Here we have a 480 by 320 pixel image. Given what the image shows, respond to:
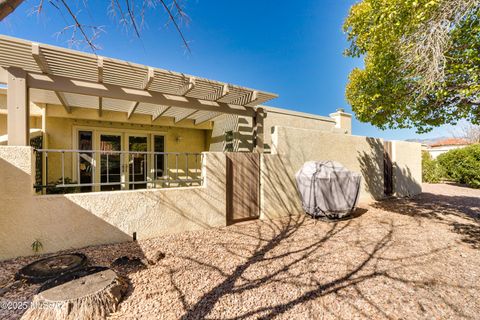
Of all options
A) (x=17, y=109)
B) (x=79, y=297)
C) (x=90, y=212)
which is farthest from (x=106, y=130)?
(x=79, y=297)

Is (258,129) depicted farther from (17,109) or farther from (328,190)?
(17,109)

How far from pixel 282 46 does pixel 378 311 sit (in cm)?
1695

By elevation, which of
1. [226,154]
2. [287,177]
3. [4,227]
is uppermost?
[226,154]

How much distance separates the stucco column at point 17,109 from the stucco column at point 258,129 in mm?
5707

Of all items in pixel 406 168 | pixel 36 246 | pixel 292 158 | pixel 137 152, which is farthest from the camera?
pixel 406 168

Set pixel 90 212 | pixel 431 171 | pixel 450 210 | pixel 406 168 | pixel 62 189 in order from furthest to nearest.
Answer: pixel 431 171 → pixel 406 168 → pixel 450 210 → pixel 62 189 → pixel 90 212

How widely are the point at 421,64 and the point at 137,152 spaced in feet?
23.3

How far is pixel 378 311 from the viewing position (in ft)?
9.01

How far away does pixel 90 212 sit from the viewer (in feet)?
14.7

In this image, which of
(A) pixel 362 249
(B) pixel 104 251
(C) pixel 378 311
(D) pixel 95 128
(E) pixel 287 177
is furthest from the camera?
(D) pixel 95 128

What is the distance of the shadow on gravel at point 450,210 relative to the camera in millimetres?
5879

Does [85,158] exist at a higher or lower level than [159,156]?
lower

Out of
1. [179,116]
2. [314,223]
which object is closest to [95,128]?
[179,116]

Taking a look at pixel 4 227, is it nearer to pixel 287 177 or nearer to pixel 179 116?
pixel 179 116
